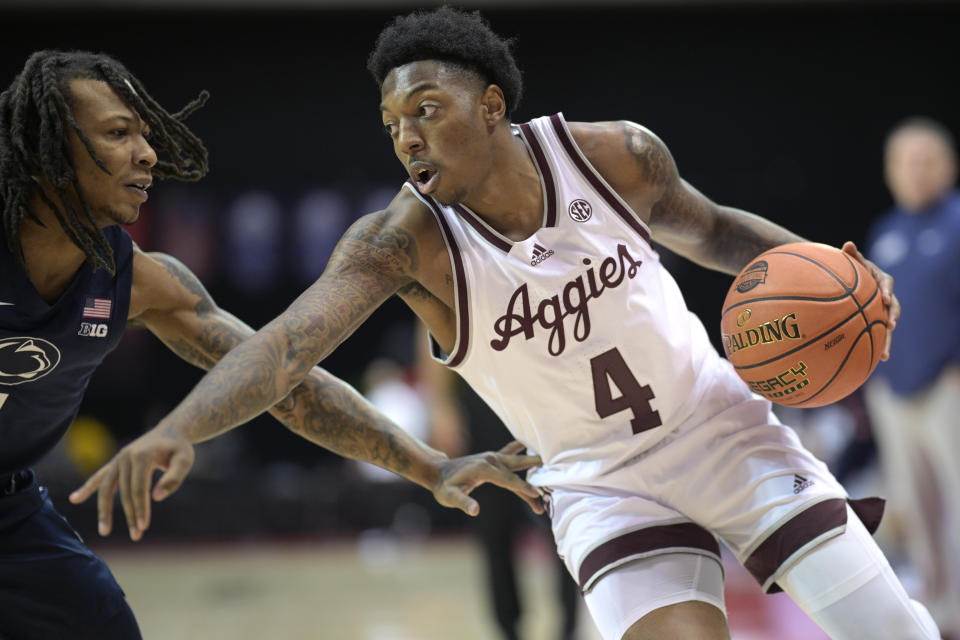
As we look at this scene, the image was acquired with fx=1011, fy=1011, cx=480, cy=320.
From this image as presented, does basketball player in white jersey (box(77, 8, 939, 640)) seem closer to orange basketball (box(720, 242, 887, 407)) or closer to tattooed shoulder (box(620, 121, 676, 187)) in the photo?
tattooed shoulder (box(620, 121, 676, 187))

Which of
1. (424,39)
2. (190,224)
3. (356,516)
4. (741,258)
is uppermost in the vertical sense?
(424,39)

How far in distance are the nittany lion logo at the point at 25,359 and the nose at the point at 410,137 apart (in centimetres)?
99

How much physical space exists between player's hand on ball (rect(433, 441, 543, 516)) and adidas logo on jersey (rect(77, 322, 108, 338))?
942mm

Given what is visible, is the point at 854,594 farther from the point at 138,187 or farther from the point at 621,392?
the point at 138,187

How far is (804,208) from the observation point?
11.2 m

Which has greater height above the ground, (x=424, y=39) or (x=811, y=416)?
(x=424, y=39)

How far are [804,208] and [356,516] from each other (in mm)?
5907

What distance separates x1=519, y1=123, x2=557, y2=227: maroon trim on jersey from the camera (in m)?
2.63

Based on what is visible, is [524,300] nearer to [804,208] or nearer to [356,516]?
[356,516]

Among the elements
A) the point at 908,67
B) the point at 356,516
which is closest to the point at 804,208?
the point at 908,67

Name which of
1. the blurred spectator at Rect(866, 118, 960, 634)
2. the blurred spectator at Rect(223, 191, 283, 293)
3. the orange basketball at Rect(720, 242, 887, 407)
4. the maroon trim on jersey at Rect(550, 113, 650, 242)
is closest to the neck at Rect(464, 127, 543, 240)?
the maroon trim on jersey at Rect(550, 113, 650, 242)

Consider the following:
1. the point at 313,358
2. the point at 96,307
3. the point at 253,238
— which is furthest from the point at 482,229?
the point at 253,238

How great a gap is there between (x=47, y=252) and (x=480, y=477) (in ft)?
4.01

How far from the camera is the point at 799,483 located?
258cm
